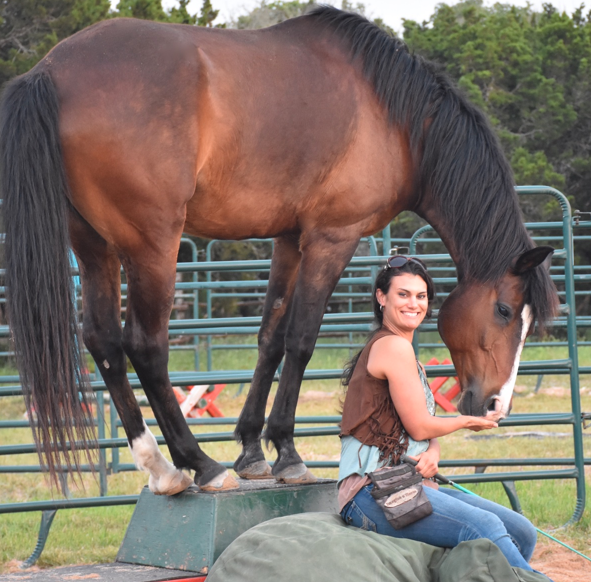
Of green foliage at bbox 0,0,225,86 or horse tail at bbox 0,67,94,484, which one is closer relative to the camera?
horse tail at bbox 0,67,94,484

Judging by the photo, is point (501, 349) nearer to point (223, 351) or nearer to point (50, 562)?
point (50, 562)

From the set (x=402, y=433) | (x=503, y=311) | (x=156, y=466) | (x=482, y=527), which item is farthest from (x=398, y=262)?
(x=156, y=466)

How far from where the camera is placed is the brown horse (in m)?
2.56

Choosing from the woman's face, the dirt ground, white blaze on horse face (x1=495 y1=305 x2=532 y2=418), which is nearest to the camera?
the woman's face

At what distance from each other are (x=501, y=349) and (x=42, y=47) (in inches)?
431

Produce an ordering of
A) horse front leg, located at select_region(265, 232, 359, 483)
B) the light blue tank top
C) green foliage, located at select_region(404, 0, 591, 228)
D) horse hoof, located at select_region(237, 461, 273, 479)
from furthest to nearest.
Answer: green foliage, located at select_region(404, 0, 591, 228) → horse hoof, located at select_region(237, 461, 273, 479) → horse front leg, located at select_region(265, 232, 359, 483) → the light blue tank top

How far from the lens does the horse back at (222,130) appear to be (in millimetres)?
2572

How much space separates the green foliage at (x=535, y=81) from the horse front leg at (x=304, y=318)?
526 inches

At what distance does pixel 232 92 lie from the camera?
2.74 meters

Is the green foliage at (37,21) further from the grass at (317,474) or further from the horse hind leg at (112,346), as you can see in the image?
the horse hind leg at (112,346)

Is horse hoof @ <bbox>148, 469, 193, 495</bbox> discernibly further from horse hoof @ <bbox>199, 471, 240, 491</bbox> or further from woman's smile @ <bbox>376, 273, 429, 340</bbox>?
woman's smile @ <bbox>376, 273, 429, 340</bbox>

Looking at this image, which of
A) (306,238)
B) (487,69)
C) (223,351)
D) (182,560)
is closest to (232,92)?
(306,238)

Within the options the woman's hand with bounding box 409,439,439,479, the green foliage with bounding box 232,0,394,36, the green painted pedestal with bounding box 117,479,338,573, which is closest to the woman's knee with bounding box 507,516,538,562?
the woman's hand with bounding box 409,439,439,479

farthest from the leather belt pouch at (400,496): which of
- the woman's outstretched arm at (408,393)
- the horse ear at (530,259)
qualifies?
the horse ear at (530,259)
